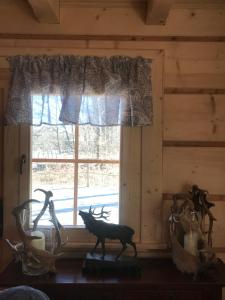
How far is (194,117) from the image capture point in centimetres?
236

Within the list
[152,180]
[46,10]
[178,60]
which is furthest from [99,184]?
[46,10]

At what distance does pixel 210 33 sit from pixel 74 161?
3.93 ft

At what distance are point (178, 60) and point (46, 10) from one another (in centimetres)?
87

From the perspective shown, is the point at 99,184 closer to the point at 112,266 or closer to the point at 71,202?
the point at 71,202

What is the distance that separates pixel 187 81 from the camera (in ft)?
7.71

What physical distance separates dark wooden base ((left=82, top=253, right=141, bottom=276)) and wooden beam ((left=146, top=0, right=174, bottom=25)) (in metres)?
1.44

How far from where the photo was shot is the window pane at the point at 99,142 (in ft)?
7.82

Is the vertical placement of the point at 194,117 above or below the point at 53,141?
above

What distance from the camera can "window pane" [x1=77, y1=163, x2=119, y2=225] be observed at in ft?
7.83

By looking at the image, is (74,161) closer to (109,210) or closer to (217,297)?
(109,210)

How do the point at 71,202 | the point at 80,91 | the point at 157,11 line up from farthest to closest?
the point at 71,202, the point at 80,91, the point at 157,11

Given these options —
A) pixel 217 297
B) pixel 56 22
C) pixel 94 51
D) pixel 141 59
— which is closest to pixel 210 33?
pixel 141 59

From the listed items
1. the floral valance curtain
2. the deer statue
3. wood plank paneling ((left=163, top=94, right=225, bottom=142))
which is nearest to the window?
the floral valance curtain

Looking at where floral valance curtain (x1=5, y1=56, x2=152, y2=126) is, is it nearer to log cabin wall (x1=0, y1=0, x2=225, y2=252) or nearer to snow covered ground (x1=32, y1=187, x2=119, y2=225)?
log cabin wall (x1=0, y1=0, x2=225, y2=252)
